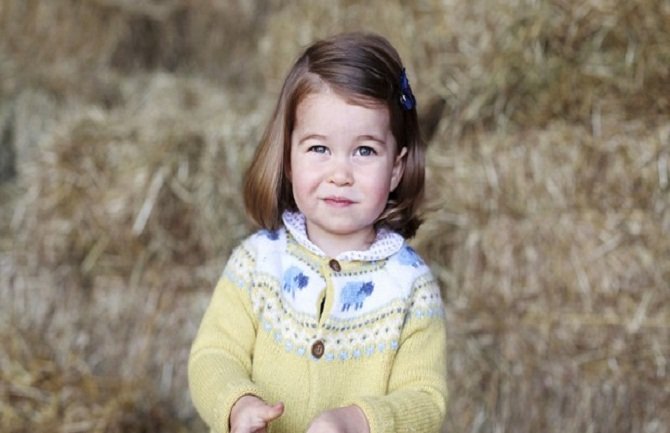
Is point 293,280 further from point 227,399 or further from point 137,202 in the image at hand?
point 137,202

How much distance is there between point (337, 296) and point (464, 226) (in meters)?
1.44

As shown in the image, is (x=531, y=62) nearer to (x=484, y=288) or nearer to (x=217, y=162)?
(x=484, y=288)

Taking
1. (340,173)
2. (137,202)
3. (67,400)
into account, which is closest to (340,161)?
(340,173)

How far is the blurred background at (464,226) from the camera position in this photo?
10.7 ft

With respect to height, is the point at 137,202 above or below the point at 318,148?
below

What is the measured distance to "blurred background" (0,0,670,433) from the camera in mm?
3271

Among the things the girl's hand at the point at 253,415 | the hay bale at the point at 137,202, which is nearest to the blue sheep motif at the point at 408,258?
the girl's hand at the point at 253,415

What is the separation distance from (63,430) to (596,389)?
A: 163 centimetres

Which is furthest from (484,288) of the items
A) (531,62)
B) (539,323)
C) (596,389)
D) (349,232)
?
(349,232)

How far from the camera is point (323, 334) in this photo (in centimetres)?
207

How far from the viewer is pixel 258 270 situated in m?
2.16

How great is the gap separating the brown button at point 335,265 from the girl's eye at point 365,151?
23 cm

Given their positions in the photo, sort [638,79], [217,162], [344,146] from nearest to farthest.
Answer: [344,146] → [638,79] → [217,162]

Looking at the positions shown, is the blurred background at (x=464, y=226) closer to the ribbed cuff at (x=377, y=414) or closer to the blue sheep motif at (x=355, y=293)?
the blue sheep motif at (x=355, y=293)
